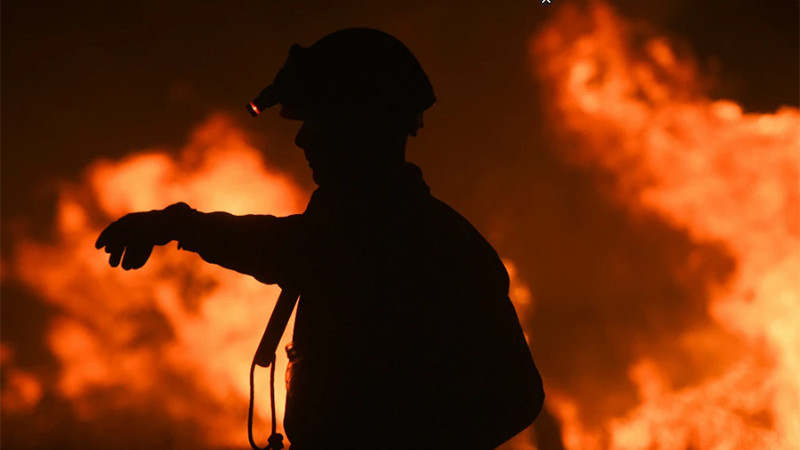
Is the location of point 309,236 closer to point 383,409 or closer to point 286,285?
point 286,285

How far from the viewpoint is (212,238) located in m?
3.17

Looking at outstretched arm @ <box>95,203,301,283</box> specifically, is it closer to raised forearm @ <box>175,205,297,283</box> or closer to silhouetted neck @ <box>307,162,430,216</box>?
raised forearm @ <box>175,205,297,283</box>

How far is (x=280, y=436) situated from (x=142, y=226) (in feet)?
3.06

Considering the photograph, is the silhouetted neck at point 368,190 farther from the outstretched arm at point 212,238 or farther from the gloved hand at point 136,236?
the gloved hand at point 136,236

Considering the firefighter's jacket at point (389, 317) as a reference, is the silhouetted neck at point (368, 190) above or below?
above

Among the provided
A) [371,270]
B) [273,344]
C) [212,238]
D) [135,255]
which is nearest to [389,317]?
[371,270]

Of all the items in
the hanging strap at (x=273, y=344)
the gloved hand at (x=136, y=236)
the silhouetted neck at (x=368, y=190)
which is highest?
the silhouetted neck at (x=368, y=190)

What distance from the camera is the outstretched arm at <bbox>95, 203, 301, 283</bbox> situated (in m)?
3.07

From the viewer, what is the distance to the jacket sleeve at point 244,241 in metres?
3.17

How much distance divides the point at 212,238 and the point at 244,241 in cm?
12

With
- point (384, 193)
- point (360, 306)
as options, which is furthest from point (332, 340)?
point (384, 193)

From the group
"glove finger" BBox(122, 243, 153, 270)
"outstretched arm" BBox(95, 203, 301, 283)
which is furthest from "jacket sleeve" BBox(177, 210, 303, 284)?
"glove finger" BBox(122, 243, 153, 270)

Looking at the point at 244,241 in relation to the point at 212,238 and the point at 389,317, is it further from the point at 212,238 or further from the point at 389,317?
the point at 389,317

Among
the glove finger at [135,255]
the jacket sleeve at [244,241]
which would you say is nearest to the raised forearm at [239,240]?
the jacket sleeve at [244,241]
